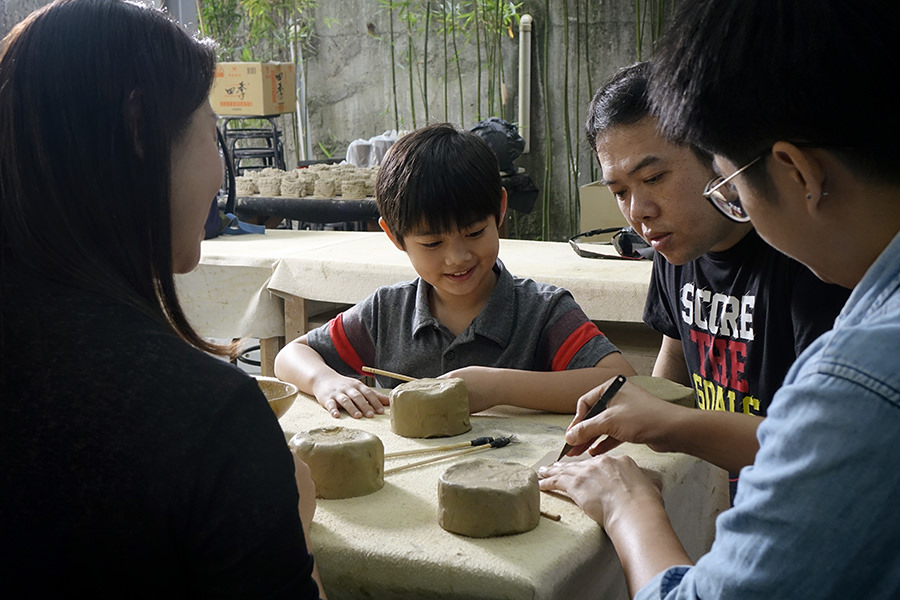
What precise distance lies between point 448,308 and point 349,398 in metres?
0.44

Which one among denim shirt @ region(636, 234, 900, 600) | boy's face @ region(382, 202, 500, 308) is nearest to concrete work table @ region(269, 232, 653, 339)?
boy's face @ region(382, 202, 500, 308)

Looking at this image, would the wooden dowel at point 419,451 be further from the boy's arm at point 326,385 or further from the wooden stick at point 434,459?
the boy's arm at point 326,385

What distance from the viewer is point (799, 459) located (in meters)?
0.67

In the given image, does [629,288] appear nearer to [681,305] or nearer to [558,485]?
[681,305]

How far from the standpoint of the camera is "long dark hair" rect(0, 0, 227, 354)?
0.81 meters

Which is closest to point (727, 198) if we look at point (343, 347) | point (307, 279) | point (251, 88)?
point (343, 347)

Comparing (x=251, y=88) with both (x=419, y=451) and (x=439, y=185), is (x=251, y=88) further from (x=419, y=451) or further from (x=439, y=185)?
(x=419, y=451)

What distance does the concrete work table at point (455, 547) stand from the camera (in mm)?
1002

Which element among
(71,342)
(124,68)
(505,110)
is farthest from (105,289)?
(505,110)

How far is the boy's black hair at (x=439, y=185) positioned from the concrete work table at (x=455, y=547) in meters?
0.61

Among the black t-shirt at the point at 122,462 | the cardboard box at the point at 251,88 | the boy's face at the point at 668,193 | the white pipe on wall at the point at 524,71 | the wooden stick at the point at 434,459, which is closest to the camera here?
the black t-shirt at the point at 122,462

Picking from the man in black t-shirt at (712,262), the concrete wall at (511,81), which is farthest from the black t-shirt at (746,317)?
the concrete wall at (511,81)

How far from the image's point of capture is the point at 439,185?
1806mm

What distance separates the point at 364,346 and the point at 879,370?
4.82ft
